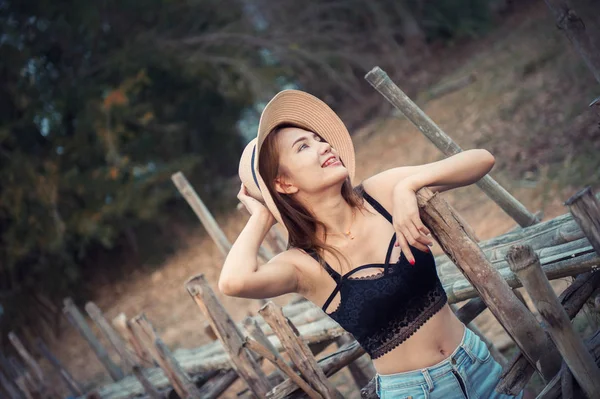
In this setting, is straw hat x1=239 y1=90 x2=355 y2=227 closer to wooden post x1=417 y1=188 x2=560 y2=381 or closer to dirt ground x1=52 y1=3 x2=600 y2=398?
wooden post x1=417 y1=188 x2=560 y2=381

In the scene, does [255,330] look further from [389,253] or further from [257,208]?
[389,253]

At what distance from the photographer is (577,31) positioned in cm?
395

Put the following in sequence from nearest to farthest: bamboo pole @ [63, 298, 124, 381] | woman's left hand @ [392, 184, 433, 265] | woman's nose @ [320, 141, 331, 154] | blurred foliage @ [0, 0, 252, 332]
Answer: woman's left hand @ [392, 184, 433, 265], woman's nose @ [320, 141, 331, 154], bamboo pole @ [63, 298, 124, 381], blurred foliage @ [0, 0, 252, 332]

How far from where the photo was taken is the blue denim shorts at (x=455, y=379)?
2.38 m

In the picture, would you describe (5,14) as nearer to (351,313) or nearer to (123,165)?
(123,165)

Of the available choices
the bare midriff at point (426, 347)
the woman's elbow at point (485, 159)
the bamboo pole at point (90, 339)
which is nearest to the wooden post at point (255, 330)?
the bare midriff at point (426, 347)

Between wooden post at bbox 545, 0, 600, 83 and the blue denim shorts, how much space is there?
2204mm

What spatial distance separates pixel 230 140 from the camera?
48.5 feet

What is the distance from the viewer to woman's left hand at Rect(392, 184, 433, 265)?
89.1 inches

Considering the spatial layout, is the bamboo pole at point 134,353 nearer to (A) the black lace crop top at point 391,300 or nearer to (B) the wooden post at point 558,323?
(A) the black lace crop top at point 391,300

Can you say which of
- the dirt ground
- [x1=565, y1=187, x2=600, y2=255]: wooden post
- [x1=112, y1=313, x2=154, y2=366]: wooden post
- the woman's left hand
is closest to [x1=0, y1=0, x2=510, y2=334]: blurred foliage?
the dirt ground

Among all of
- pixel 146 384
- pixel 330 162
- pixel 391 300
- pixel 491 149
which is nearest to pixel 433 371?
pixel 391 300

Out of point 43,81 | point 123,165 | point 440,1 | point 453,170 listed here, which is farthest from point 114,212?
point 453,170

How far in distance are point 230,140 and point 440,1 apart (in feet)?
20.0
